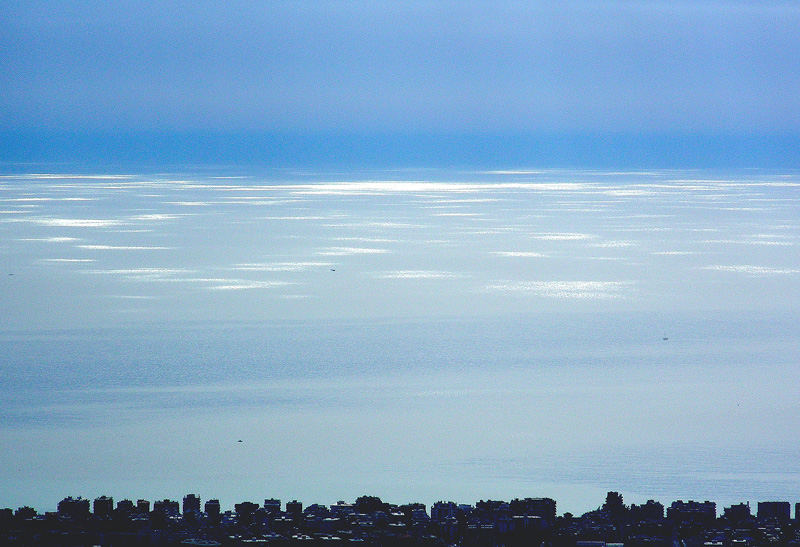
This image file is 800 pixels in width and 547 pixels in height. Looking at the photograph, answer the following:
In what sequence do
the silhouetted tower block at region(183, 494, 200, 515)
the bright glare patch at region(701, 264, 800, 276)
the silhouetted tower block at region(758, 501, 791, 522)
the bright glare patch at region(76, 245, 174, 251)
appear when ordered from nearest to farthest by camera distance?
1. the silhouetted tower block at region(758, 501, 791, 522)
2. the silhouetted tower block at region(183, 494, 200, 515)
3. the bright glare patch at region(701, 264, 800, 276)
4. the bright glare patch at region(76, 245, 174, 251)

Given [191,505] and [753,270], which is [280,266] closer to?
[753,270]

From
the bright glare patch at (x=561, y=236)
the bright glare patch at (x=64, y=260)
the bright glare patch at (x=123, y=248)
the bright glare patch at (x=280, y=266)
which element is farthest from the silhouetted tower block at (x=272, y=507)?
the bright glare patch at (x=561, y=236)

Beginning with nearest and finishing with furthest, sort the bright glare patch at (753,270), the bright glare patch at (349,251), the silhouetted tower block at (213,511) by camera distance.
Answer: the silhouetted tower block at (213,511) < the bright glare patch at (753,270) < the bright glare patch at (349,251)

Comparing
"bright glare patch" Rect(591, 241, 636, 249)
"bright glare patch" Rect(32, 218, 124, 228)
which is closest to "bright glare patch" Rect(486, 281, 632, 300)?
"bright glare patch" Rect(591, 241, 636, 249)

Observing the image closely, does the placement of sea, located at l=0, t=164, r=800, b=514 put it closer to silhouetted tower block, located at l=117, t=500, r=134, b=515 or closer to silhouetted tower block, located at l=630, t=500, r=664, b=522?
silhouetted tower block, located at l=117, t=500, r=134, b=515

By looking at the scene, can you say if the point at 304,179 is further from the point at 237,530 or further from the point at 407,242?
the point at 237,530

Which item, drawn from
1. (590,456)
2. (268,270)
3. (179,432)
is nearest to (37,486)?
(179,432)

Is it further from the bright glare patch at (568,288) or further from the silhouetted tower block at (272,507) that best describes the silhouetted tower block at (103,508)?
the bright glare patch at (568,288)

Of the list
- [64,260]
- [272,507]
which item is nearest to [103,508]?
[272,507]
